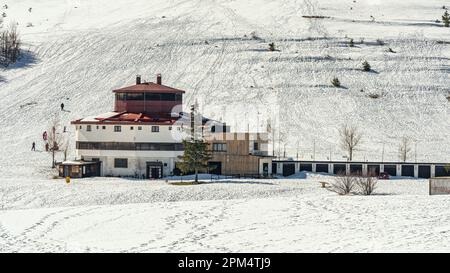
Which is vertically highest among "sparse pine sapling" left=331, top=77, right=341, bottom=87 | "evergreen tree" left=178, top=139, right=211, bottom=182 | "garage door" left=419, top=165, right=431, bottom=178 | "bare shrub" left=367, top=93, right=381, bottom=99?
"sparse pine sapling" left=331, top=77, right=341, bottom=87

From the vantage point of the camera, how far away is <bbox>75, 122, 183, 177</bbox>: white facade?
236ft

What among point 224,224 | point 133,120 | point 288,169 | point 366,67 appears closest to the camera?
point 224,224

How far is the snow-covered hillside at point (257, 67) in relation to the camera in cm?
9425

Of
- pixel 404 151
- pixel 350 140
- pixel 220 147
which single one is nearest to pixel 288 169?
pixel 220 147

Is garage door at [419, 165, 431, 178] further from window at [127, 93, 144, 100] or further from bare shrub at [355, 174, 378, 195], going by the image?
window at [127, 93, 144, 100]

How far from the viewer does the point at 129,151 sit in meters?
72.2

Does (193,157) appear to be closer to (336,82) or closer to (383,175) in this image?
(383,175)

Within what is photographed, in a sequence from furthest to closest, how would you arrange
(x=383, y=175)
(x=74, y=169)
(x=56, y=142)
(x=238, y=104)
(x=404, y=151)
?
(x=238, y=104), (x=56, y=142), (x=404, y=151), (x=383, y=175), (x=74, y=169)

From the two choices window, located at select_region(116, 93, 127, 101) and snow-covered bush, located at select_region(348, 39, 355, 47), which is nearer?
window, located at select_region(116, 93, 127, 101)

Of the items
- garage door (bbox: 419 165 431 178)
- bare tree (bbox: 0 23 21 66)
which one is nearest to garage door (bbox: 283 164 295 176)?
garage door (bbox: 419 165 431 178)

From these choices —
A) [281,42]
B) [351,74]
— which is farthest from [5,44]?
[351,74]

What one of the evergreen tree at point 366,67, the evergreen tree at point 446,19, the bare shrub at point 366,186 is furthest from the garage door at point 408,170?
the evergreen tree at point 446,19

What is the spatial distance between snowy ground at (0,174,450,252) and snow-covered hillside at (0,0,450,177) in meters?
25.7

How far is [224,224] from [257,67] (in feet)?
267
